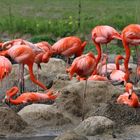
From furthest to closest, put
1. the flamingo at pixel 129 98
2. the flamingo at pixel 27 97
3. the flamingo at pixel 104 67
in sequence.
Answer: the flamingo at pixel 104 67 → the flamingo at pixel 27 97 → the flamingo at pixel 129 98

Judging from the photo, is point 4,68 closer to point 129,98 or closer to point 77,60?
point 77,60

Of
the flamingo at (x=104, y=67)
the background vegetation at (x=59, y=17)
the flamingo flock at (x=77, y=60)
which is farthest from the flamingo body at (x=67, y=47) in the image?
the background vegetation at (x=59, y=17)

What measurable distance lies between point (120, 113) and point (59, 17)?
16333 mm

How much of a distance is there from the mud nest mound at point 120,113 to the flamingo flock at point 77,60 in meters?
0.18

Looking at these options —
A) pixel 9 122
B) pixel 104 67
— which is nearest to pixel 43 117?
pixel 9 122

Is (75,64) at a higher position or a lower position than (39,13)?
higher

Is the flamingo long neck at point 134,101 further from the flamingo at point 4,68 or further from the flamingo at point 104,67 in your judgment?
the flamingo at point 104,67

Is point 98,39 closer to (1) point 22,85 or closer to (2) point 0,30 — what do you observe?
(1) point 22,85

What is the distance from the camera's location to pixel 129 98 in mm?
10836

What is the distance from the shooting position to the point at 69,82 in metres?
12.8

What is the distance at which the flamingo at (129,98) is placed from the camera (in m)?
10.7

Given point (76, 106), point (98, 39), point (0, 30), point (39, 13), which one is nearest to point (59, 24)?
point (0, 30)

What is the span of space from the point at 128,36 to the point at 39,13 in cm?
1521

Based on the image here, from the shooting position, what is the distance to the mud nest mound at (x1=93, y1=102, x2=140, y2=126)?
1045cm
